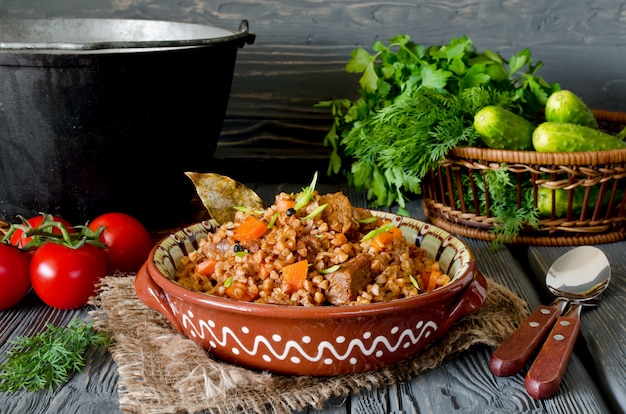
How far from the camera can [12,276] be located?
1581 millimetres

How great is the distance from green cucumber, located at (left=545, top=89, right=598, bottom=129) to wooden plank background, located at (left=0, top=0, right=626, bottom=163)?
719 millimetres

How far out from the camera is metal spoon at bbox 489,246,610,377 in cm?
124

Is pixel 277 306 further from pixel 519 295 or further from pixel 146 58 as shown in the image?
pixel 146 58

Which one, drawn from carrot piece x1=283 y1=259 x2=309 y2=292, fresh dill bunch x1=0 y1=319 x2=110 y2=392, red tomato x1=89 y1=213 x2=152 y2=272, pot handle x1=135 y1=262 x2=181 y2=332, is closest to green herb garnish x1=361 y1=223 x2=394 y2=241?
carrot piece x1=283 y1=259 x2=309 y2=292

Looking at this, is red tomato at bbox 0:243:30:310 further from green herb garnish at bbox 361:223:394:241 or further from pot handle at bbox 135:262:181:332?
green herb garnish at bbox 361:223:394:241

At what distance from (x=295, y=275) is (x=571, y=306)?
0.65m

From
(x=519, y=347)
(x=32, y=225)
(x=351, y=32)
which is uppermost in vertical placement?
(x=351, y=32)

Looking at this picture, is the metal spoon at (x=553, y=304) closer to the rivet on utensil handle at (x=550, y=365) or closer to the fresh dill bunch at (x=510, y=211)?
the rivet on utensil handle at (x=550, y=365)

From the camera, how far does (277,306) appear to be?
1130 mm

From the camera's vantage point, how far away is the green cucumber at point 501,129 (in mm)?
1861

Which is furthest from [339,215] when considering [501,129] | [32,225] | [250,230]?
[32,225]

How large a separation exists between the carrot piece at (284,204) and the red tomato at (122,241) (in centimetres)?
52

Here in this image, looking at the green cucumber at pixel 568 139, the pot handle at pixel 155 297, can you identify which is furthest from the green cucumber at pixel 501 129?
the pot handle at pixel 155 297

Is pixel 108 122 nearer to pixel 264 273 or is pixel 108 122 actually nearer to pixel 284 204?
pixel 284 204
